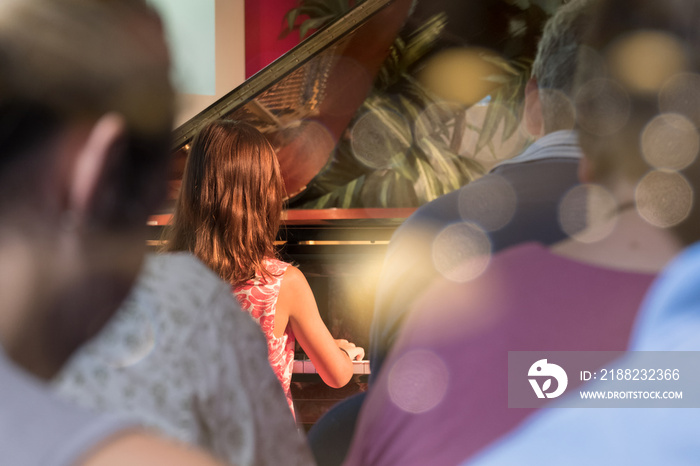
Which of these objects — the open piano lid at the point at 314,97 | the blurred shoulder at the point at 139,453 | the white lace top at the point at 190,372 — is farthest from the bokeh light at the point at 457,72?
the blurred shoulder at the point at 139,453

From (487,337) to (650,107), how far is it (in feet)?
1.10

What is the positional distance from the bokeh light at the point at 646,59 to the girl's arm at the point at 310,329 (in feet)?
2.55

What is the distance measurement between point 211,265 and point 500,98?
2.52 m

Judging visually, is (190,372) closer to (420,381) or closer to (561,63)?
(420,381)

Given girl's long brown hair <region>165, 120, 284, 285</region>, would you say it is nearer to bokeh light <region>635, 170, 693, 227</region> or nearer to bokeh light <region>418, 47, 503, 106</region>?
bokeh light <region>635, 170, 693, 227</region>

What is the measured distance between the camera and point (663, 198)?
2.06ft

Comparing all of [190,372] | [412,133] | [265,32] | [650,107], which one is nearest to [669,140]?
[650,107]

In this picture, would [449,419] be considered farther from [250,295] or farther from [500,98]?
[500,98]

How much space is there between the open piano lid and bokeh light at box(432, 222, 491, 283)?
1429 millimetres

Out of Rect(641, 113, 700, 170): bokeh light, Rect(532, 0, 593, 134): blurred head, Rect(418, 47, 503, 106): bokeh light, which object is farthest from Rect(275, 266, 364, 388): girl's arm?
Rect(418, 47, 503, 106): bokeh light

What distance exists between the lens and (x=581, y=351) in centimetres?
66

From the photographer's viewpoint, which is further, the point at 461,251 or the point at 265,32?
the point at 265,32

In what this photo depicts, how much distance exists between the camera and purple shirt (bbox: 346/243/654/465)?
64 cm

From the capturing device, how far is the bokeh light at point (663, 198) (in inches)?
24.4
